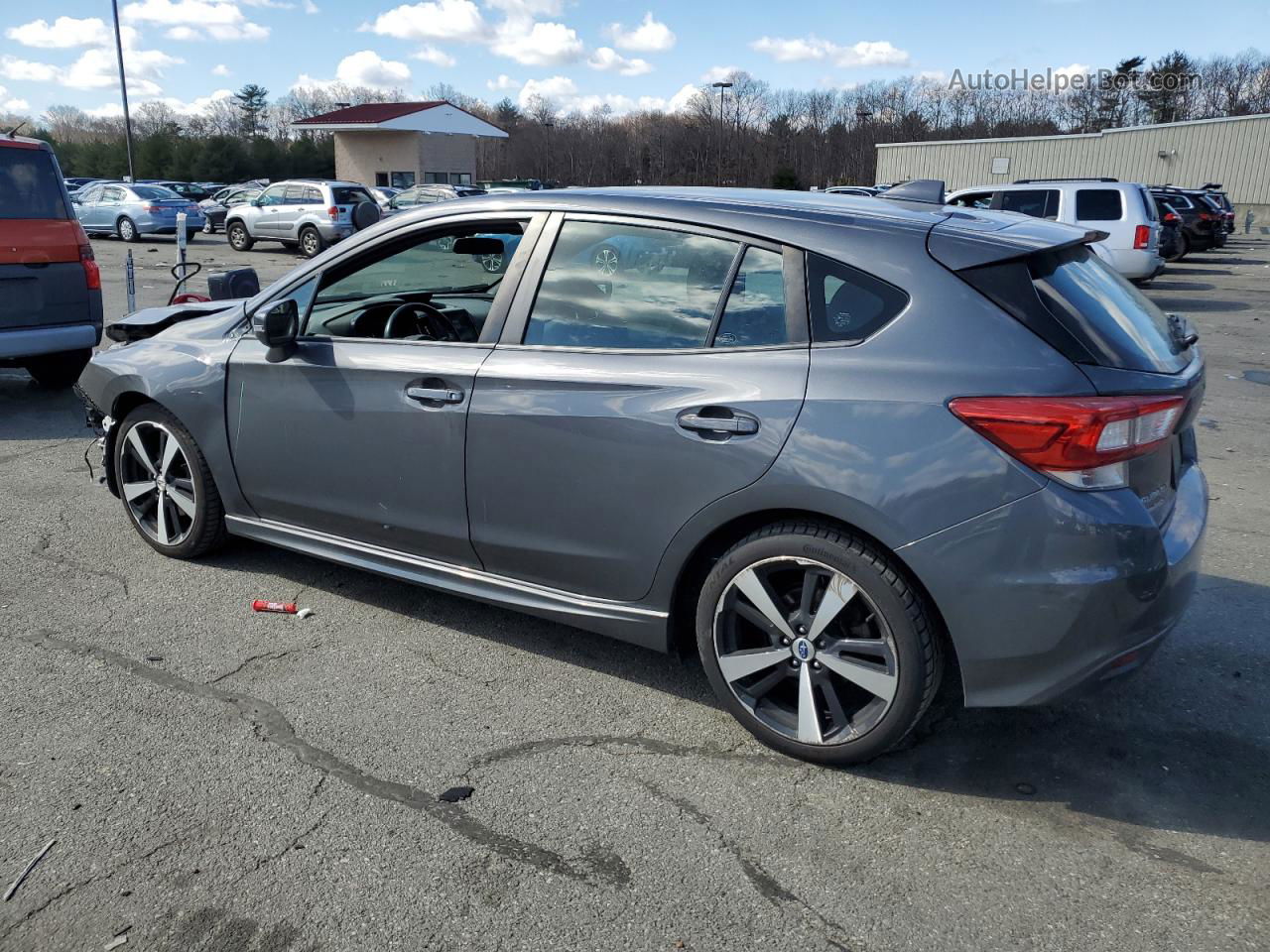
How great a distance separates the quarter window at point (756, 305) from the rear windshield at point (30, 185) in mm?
6697

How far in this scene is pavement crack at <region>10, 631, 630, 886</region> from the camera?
2.79 m

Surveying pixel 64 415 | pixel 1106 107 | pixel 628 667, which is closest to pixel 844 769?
pixel 628 667

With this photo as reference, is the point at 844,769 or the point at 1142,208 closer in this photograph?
the point at 844,769

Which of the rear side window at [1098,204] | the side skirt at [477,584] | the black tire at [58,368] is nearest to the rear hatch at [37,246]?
the black tire at [58,368]

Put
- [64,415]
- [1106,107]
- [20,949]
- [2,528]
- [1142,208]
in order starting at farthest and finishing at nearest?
[1106,107]
[1142,208]
[64,415]
[2,528]
[20,949]

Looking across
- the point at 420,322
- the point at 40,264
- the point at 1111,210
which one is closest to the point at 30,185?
the point at 40,264

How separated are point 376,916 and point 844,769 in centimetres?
148

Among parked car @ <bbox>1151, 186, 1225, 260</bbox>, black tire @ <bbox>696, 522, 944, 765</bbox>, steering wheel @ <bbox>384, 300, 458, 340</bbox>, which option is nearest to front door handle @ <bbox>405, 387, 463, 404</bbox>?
steering wheel @ <bbox>384, 300, 458, 340</bbox>

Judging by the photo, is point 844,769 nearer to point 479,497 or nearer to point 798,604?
point 798,604

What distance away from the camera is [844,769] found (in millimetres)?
3271

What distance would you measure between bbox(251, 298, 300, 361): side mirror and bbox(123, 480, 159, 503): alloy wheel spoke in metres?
1.18

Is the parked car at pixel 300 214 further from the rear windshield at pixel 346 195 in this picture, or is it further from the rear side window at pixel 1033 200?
the rear side window at pixel 1033 200

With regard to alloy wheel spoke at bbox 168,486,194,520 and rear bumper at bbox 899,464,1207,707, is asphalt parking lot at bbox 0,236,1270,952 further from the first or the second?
rear bumper at bbox 899,464,1207,707

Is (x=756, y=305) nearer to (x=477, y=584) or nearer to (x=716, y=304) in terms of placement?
(x=716, y=304)
